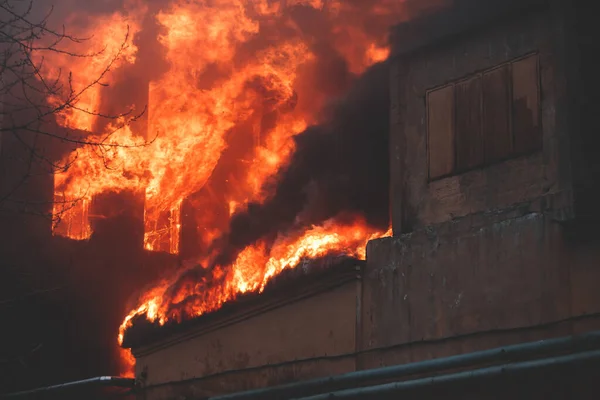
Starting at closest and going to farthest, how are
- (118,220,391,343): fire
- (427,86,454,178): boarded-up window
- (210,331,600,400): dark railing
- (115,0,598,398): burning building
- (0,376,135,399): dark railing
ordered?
(210,331,600,400): dark railing
(115,0,598,398): burning building
(427,86,454,178): boarded-up window
(118,220,391,343): fire
(0,376,135,399): dark railing

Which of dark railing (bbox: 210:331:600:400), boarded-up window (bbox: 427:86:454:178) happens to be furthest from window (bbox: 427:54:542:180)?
dark railing (bbox: 210:331:600:400)

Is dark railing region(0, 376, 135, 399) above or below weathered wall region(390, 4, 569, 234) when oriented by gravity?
below

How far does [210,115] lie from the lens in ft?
75.6

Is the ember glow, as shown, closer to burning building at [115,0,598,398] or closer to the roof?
the roof

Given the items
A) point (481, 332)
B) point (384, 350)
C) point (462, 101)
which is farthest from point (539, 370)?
point (462, 101)

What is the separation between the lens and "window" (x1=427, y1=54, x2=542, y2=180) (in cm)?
1452

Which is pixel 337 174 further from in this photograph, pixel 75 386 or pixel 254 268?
pixel 75 386

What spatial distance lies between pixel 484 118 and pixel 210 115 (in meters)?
9.43

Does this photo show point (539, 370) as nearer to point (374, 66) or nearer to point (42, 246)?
point (374, 66)

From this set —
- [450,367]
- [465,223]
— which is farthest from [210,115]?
[450,367]

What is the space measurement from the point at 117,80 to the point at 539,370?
1512cm

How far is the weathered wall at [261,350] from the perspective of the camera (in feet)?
52.6

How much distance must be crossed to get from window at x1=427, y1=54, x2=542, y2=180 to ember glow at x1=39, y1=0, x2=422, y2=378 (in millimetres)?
3957

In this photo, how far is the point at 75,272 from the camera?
23.6 m
